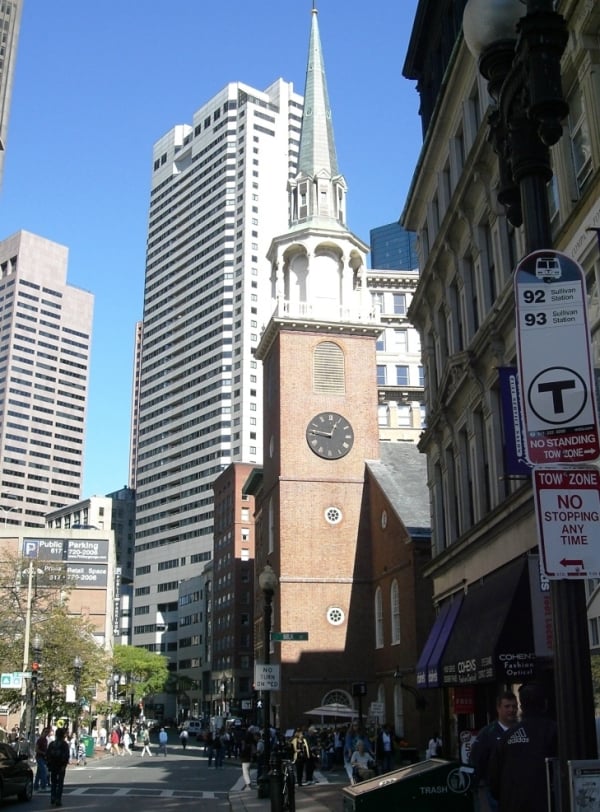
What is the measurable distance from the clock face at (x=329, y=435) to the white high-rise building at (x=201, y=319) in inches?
3759

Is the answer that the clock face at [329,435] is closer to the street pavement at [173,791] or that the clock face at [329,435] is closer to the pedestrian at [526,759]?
the street pavement at [173,791]

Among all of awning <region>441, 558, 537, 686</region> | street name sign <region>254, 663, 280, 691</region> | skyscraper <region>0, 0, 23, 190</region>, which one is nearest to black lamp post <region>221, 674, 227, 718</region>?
skyscraper <region>0, 0, 23, 190</region>

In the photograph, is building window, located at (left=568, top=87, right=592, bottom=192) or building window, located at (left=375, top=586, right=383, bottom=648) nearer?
building window, located at (left=568, top=87, right=592, bottom=192)

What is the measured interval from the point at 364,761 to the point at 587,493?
58.3ft

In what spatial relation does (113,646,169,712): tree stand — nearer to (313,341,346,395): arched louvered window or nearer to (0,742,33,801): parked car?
(313,341,346,395): arched louvered window

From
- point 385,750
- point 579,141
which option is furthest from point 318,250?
point 579,141

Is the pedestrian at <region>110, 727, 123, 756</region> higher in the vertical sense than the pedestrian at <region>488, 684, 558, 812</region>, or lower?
lower

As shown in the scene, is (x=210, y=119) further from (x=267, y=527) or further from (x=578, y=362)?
(x=578, y=362)

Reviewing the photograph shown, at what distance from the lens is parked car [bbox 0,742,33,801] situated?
20.9 metres

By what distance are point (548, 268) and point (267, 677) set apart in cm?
1861

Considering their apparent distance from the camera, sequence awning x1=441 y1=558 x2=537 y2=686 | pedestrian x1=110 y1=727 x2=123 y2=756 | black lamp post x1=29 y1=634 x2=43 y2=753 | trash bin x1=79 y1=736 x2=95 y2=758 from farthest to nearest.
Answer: pedestrian x1=110 y1=727 x2=123 y2=756 → trash bin x1=79 y1=736 x2=95 y2=758 → black lamp post x1=29 y1=634 x2=43 y2=753 → awning x1=441 y1=558 x2=537 y2=686

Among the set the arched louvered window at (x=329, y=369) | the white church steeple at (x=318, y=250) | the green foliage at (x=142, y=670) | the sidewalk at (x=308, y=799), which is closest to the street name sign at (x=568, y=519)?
the sidewalk at (x=308, y=799)

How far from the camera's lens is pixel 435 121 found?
25.3 meters

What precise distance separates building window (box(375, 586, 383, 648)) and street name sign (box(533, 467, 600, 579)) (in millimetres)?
39307
